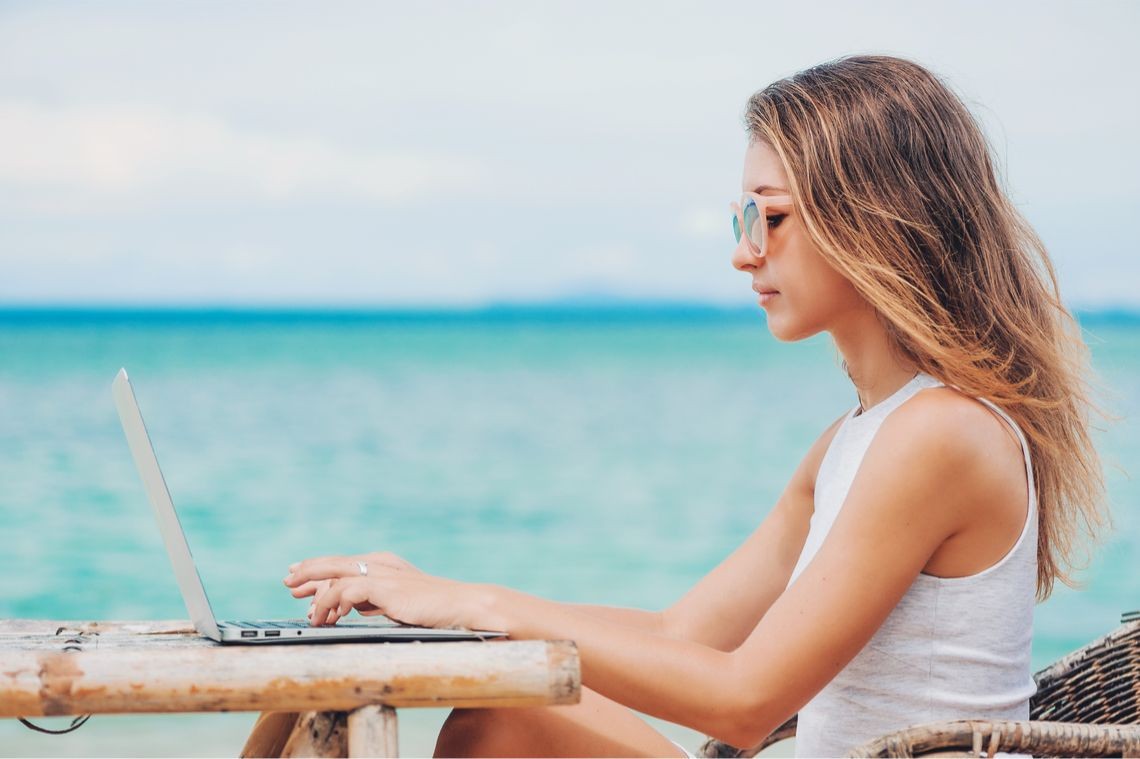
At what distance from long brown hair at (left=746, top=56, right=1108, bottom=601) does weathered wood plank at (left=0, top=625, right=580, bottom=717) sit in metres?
0.88

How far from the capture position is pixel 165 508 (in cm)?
172

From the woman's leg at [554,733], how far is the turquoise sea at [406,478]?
1.05 m

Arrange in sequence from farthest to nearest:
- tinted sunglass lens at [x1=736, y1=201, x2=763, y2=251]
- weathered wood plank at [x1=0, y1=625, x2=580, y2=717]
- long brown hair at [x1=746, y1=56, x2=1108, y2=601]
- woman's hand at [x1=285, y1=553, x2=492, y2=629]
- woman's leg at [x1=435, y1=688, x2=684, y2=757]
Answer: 1. tinted sunglass lens at [x1=736, y1=201, x2=763, y2=251]
2. long brown hair at [x1=746, y1=56, x2=1108, y2=601]
3. woman's leg at [x1=435, y1=688, x2=684, y2=757]
4. woman's hand at [x1=285, y1=553, x2=492, y2=629]
5. weathered wood plank at [x1=0, y1=625, x2=580, y2=717]

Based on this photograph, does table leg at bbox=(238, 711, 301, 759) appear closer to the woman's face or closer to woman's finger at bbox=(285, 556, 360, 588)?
woman's finger at bbox=(285, 556, 360, 588)

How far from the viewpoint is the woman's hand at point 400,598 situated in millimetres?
1686

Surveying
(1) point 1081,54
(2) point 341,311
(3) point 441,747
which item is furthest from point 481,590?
(2) point 341,311

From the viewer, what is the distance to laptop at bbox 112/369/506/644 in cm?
152

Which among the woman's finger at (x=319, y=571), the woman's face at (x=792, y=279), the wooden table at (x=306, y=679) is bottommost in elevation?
the wooden table at (x=306, y=679)

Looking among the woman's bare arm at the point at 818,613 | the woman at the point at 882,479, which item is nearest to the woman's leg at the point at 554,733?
the woman at the point at 882,479

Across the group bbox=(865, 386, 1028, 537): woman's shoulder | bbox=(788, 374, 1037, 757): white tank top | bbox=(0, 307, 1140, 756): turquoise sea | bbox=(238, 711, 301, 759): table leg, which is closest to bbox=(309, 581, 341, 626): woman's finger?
bbox=(238, 711, 301, 759): table leg

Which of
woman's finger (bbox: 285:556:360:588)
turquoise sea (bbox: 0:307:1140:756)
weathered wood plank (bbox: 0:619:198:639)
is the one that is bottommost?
weathered wood plank (bbox: 0:619:198:639)

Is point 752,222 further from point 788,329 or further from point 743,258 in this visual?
point 788,329

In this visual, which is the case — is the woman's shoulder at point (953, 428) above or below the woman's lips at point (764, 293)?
below

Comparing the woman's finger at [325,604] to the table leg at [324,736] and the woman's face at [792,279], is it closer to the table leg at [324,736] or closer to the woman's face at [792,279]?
the table leg at [324,736]
